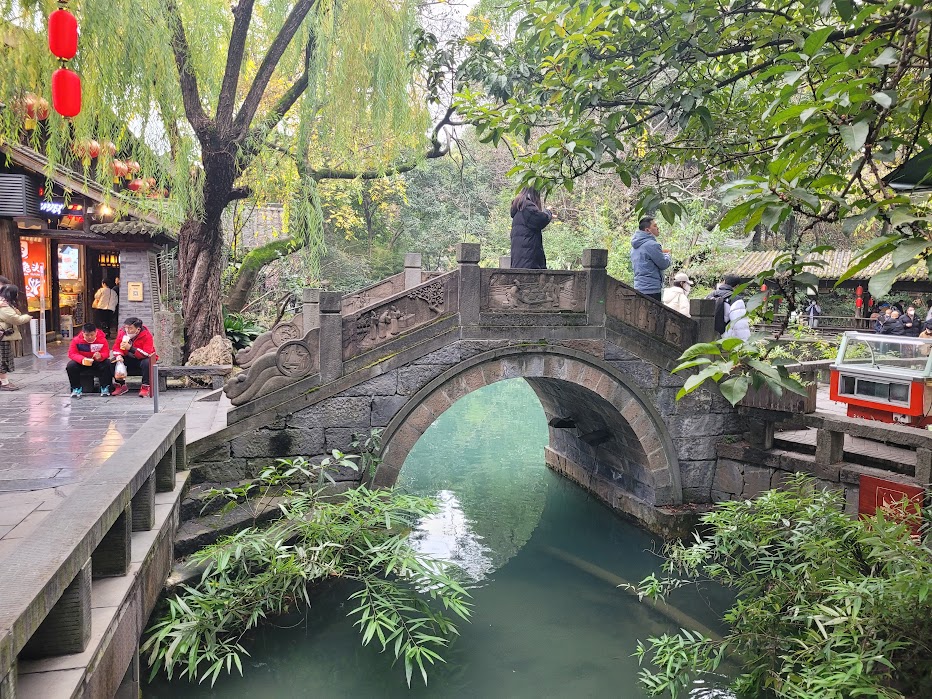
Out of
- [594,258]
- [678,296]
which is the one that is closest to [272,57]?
[594,258]

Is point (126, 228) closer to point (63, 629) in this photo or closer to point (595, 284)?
point (595, 284)

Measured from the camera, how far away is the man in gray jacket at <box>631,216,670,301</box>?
808 cm

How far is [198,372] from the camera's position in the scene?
8977 millimetres

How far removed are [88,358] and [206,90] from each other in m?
4.10

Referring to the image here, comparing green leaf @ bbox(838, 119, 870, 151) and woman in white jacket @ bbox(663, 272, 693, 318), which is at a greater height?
green leaf @ bbox(838, 119, 870, 151)

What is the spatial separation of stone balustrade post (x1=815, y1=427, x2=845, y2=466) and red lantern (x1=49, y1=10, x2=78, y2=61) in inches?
302

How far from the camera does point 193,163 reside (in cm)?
973

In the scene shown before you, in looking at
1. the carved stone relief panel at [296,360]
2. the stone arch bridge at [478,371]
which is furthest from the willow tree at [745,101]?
the carved stone relief panel at [296,360]

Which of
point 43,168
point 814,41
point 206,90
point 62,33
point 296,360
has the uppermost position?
point 206,90

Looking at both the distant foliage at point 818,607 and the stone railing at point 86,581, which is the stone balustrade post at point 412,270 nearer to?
the distant foliage at point 818,607

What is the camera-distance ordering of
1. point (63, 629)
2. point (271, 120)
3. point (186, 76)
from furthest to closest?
1. point (271, 120)
2. point (186, 76)
3. point (63, 629)

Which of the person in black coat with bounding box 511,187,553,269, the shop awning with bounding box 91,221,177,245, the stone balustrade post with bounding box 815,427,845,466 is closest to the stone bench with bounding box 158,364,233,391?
the shop awning with bounding box 91,221,177,245

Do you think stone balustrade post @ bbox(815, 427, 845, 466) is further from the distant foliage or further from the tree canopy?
the tree canopy

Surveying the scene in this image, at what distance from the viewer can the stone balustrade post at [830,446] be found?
6992 mm
